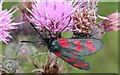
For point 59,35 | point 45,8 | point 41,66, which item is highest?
point 45,8

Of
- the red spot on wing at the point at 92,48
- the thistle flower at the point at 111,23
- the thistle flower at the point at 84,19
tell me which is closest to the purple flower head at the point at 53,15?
the thistle flower at the point at 84,19

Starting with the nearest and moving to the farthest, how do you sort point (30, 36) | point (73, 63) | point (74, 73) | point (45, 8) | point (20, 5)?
point (73, 63), point (45, 8), point (20, 5), point (30, 36), point (74, 73)

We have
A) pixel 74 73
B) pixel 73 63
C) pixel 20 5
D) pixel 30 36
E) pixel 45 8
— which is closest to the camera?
pixel 73 63

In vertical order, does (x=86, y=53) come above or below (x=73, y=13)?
below

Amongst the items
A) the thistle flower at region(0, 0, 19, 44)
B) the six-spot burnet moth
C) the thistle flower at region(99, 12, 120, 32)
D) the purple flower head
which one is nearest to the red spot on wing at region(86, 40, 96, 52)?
the six-spot burnet moth

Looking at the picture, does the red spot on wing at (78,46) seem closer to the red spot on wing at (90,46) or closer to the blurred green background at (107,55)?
the red spot on wing at (90,46)

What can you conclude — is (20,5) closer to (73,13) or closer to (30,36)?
(30,36)

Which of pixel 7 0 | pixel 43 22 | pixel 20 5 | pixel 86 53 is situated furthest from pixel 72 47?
pixel 7 0
